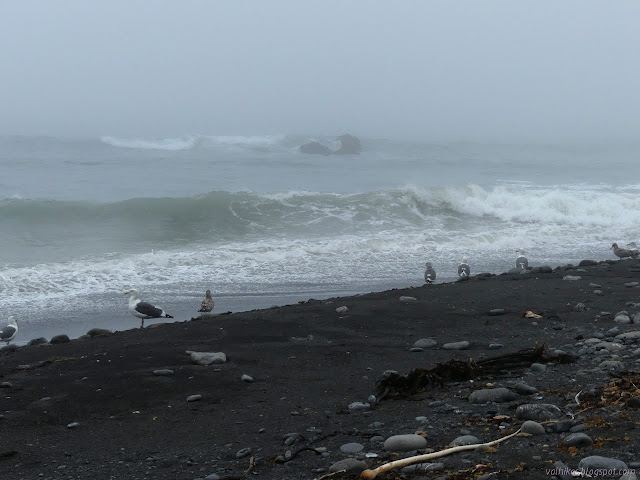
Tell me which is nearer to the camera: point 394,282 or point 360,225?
point 394,282

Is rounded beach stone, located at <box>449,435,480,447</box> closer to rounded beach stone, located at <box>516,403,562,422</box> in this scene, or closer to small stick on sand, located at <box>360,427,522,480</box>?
small stick on sand, located at <box>360,427,522,480</box>

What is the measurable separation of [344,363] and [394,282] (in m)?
6.98

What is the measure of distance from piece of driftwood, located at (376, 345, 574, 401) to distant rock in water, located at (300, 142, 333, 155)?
134 ft

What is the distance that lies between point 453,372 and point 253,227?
48.9 feet

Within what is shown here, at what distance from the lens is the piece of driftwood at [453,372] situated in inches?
224

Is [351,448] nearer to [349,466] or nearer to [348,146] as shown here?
[349,466]

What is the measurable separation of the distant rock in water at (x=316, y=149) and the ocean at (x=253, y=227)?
15.0 ft

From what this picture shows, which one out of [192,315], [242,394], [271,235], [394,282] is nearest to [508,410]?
[242,394]

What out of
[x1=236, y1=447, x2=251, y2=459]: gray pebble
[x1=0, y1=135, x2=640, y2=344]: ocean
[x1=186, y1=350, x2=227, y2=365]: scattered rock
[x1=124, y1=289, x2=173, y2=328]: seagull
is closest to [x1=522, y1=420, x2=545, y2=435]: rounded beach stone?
[x1=236, y1=447, x2=251, y2=459]: gray pebble

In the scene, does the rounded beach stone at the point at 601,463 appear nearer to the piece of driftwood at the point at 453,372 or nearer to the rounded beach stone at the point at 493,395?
the rounded beach stone at the point at 493,395

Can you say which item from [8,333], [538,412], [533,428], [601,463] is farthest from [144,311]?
[601,463]

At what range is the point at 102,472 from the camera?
15.1 feet

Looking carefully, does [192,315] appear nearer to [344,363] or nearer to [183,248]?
[344,363]

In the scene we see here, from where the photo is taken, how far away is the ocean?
1311cm
